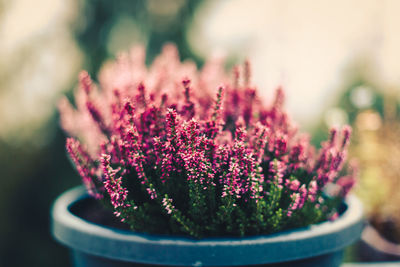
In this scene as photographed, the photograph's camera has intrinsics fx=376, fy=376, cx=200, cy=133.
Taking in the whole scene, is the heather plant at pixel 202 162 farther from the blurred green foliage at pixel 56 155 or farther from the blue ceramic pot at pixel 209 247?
the blurred green foliage at pixel 56 155

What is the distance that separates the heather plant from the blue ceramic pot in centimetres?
6

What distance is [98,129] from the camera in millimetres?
1563

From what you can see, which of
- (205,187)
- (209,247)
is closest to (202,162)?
(205,187)

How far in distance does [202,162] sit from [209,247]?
9.8 inches

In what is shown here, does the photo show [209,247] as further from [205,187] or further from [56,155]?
[56,155]

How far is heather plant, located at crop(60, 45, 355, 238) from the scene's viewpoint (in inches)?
44.9

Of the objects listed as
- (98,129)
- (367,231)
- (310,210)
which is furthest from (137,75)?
(367,231)

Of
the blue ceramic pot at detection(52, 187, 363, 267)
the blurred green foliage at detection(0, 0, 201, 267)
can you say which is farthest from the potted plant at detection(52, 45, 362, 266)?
the blurred green foliage at detection(0, 0, 201, 267)

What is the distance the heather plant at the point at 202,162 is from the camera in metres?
1.14

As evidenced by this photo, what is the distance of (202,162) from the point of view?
3.68 feet

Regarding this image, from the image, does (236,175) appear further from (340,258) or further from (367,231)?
(367,231)

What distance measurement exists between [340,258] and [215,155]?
2.14 feet

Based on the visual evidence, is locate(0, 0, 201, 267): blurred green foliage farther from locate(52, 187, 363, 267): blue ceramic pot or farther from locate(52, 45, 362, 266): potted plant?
locate(52, 187, 363, 267): blue ceramic pot

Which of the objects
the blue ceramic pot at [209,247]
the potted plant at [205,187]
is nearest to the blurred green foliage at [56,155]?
the potted plant at [205,187]
